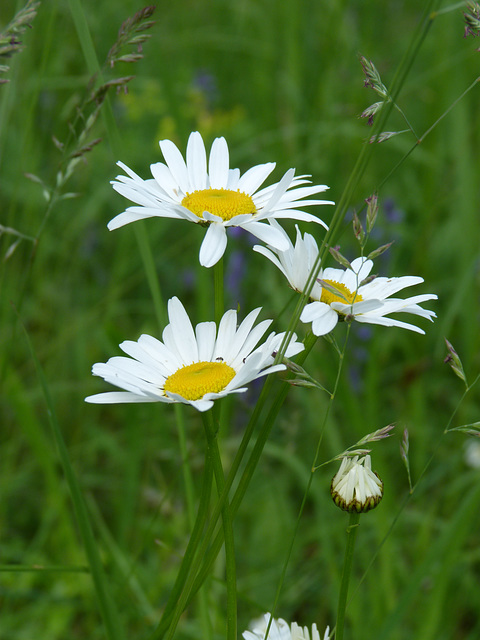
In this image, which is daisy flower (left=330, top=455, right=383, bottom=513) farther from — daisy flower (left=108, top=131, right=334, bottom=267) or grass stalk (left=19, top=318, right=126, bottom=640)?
grass stalk (left=19, top=318, right=126, bottom=640)

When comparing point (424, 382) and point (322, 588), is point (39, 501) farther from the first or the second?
point (424, 382)

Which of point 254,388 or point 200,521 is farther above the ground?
point 200,521

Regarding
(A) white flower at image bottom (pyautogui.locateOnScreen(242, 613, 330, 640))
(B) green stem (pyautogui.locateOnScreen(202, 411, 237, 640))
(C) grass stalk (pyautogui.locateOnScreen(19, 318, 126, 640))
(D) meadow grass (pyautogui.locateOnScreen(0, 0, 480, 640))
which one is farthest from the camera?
(D) meadow grass (pyautogui.locateOnScreen(0, 0, 480, 640))

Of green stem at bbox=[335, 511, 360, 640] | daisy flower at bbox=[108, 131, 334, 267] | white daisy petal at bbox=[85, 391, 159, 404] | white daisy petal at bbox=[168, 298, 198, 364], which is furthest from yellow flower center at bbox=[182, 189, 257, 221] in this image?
green stem at bbox=[335, 511, 360, 640]

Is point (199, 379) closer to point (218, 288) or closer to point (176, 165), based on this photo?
point (218, 288)

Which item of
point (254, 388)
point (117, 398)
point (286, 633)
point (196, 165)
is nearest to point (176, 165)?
point (196, 165)

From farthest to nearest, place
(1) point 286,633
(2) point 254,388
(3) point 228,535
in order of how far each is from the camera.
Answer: (2) point 254,388
(1) point 286,633
(3) point 228,535
